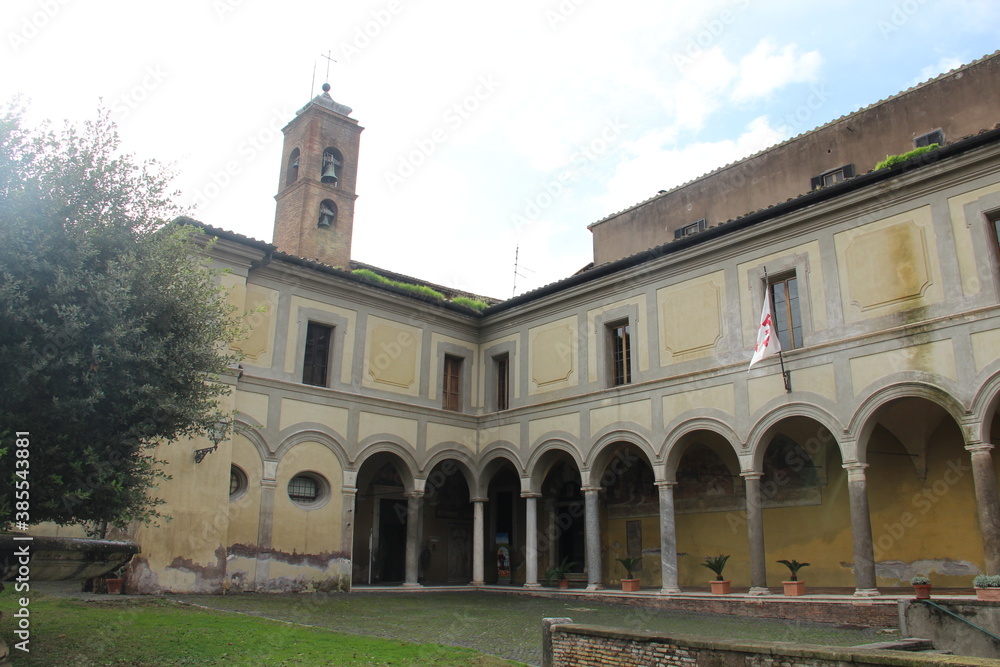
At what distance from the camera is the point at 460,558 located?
22.2 meters

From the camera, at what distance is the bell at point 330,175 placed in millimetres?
23797

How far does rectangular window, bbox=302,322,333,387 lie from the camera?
1738 cm

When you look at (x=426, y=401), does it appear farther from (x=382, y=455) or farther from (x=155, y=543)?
(x=155, y=543)

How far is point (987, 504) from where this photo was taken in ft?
37.1

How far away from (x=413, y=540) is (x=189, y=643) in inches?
413

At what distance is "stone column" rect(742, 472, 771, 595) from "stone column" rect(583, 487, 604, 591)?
3.62m

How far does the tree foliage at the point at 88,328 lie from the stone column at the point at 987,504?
10722mm

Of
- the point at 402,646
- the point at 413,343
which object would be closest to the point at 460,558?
the point at 413,343

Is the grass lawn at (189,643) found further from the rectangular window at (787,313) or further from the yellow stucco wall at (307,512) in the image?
the rectangular window at (787,313)

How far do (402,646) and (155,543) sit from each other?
6.93 metres

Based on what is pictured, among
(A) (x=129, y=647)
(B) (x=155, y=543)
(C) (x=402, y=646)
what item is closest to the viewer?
(A) (x=129, y=647)

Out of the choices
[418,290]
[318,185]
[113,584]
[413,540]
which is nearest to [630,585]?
[413,540]

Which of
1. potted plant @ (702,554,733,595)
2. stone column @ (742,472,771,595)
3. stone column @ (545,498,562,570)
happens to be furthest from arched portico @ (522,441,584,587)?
stone column @ (742,472,771,595)

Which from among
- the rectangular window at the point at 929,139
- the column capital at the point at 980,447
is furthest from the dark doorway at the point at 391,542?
the rectangular window at the point at 929,139
